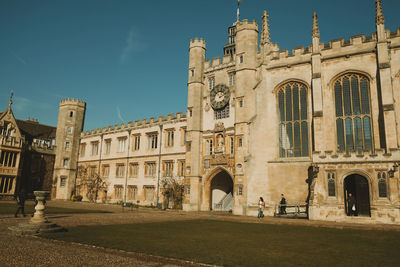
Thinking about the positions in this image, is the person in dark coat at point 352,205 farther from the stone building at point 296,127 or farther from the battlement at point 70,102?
the battlement at point 70,102

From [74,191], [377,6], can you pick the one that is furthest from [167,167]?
[377,6]

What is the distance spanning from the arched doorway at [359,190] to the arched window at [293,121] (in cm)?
371

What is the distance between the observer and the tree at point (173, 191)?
32531 millimetres

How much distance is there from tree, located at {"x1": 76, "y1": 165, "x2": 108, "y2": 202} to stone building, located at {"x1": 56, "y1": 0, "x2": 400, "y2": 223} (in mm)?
14029

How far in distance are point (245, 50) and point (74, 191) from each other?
33914 mm

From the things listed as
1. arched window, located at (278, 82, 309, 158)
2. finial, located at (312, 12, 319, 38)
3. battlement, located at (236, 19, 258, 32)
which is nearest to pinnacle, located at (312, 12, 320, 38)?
finial, located at (312, 12, 319, 38)

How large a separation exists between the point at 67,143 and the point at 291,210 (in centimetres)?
3687

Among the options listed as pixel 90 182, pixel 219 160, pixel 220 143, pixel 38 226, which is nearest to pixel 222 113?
pixel 220 143

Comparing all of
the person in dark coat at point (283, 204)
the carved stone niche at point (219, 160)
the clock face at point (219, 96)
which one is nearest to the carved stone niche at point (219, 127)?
the clock face at point (219, 96)

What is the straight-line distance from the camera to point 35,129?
51.1 m

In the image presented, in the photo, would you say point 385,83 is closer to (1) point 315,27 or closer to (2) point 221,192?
(1) point 315,27

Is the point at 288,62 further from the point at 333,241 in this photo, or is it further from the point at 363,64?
the point at 333,241

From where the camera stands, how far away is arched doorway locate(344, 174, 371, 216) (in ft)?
74.9

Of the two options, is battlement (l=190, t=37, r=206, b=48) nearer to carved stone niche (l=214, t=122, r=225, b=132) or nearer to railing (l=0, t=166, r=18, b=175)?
carved stone niche (l=214, t=122, r=225, b=132)
